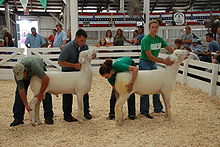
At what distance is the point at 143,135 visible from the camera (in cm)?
324

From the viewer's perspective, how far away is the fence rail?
5.38 meters

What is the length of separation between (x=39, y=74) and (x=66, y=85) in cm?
42

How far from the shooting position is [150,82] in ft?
11.6

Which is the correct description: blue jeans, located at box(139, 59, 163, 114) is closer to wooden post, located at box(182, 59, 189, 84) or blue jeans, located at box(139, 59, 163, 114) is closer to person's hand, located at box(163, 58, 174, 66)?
person's hand, located at box(163, 58, 174, 66)

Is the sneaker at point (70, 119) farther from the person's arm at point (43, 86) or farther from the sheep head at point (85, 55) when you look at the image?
the sheep head at point (85, 55)

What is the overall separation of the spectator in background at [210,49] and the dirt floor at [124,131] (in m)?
2.10

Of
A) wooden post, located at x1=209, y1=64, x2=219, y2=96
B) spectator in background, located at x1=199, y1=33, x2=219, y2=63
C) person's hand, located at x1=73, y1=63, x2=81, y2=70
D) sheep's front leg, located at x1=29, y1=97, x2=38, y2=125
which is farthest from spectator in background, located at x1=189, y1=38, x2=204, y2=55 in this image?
sheep's front leg, located at x1=29, y1=97, x2=38, y2=125

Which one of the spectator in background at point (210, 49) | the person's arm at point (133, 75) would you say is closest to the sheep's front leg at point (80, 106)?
the person's arm at point (133, 75)

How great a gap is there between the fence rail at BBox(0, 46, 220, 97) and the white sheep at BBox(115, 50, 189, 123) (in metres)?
2.05

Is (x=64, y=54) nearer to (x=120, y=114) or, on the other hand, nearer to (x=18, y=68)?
(x=18, y=68)

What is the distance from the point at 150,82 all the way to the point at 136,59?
16.3 feet

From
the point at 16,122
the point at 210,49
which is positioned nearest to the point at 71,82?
the point at 16,122

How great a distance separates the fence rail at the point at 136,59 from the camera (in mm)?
5377

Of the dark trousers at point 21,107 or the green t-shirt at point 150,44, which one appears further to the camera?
the green t-shirt at point 150,44
